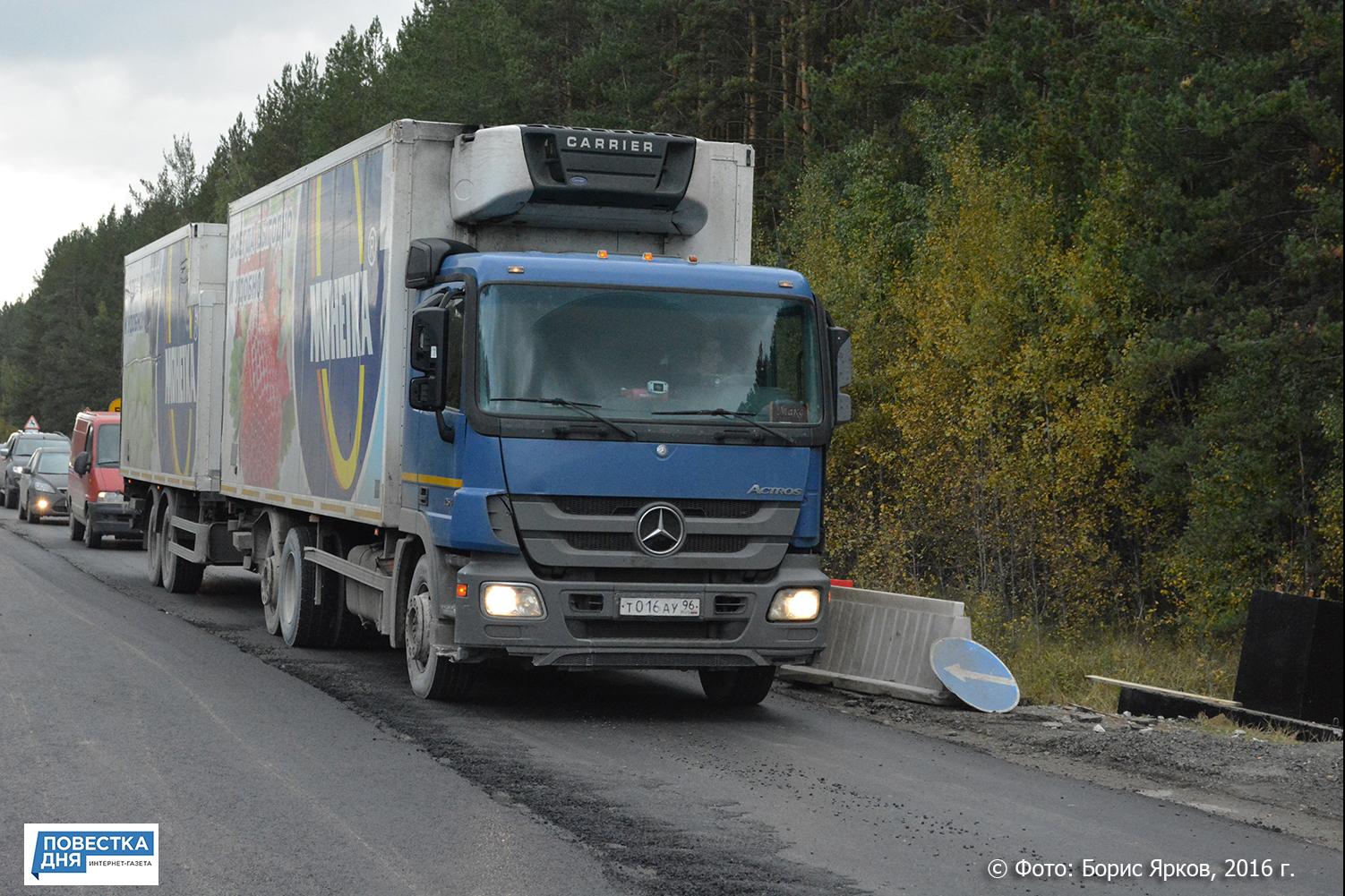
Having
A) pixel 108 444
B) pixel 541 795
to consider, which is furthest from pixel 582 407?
pixel 108 444

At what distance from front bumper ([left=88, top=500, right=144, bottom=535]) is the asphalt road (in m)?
16.7

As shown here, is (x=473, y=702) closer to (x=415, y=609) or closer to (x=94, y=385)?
(x=415, y=609)

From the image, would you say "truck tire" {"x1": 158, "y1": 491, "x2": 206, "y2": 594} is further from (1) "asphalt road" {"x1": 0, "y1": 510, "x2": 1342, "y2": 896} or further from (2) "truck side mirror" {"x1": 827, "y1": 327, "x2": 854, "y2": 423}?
(2) "truck side mirror" {"x1": 827, "y1": 327, "x2": 854, "y2": 423}

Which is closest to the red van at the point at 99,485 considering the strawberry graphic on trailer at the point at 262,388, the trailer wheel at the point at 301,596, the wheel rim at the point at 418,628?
the strawberry graphic on trailer at the point at 262,388

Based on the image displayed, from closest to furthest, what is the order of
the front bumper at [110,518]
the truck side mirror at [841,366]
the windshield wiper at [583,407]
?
the windshield wiper at [583,407] < the truck side mirror at [841,366] < the front bumper at [110,518]

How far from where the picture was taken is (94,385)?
104 metres

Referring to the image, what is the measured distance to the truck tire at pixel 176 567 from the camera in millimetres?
19312

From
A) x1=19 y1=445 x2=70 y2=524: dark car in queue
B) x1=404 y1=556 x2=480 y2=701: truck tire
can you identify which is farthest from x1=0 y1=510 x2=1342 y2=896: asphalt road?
x1=19 y1=445 x2=70 y2=524: dark car in queue

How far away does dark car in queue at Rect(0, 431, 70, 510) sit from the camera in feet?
140

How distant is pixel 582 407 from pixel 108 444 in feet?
72.4

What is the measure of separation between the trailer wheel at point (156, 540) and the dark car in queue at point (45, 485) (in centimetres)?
1634

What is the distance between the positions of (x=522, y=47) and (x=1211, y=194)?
27.1m

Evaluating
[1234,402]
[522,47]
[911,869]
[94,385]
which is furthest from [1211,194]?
[94,385]

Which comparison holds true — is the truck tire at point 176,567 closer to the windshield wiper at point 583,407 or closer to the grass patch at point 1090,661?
the grass patch at point 1090,661
